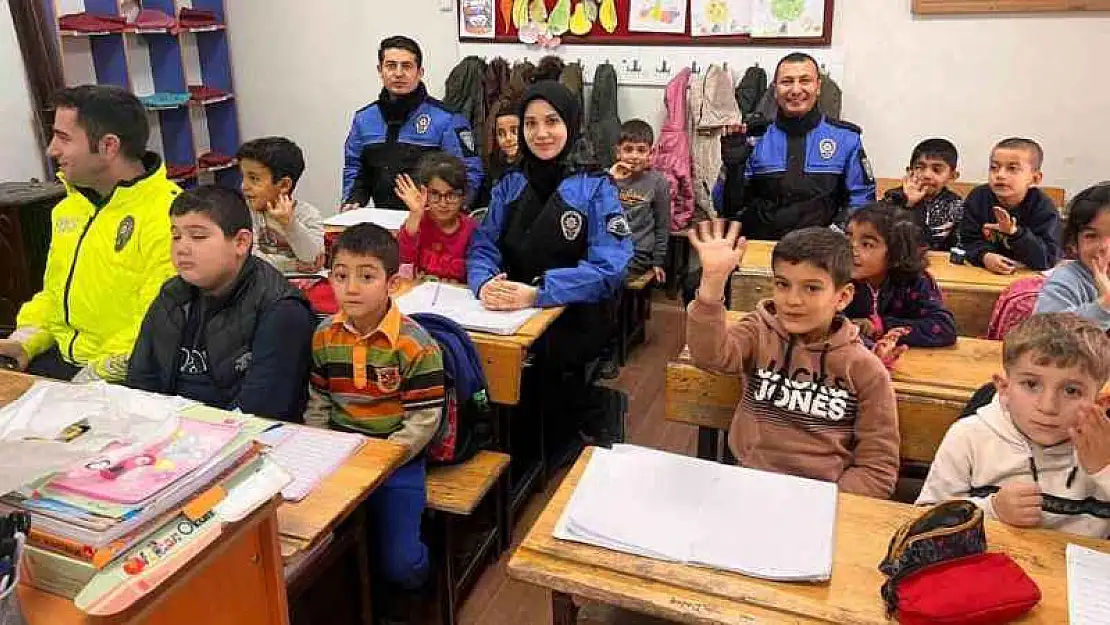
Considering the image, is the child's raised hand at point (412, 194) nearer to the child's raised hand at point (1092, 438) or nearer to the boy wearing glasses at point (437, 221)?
the boy wearing glasses at point (437, 221)

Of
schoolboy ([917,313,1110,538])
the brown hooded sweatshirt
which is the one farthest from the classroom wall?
schoolboy ([917,313,1110,538])

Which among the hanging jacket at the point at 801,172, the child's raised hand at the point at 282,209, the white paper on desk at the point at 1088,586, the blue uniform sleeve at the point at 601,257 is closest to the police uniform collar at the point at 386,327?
the blue uniform sleeve at the point at 601,257

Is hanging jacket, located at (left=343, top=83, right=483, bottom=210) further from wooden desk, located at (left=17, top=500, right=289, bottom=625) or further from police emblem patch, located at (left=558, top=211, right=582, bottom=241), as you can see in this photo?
wooden desk, located at (left=17, top=500, right=289, bottom=625)

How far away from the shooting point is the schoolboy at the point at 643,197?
4379 millimetres

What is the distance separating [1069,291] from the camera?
7.80 feet

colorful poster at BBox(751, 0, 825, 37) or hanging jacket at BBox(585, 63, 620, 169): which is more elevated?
colorful poster at BBox(751, 0, 825, 37)

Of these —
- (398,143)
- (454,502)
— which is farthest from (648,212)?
(454,502)

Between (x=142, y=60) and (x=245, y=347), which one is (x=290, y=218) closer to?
(x=245, y=347)

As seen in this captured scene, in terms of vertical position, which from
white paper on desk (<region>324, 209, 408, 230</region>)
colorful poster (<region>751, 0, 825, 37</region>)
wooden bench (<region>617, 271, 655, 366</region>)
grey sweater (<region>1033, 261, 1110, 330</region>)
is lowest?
wooden bench (<region>617, 271, 655, 366</region>)

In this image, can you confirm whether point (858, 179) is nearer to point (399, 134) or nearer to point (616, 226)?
point (616, 226)

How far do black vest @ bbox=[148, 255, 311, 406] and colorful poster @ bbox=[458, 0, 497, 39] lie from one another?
3.68 meters

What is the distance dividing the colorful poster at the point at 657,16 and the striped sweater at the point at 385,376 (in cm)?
345

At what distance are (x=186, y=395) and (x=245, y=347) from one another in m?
0.19

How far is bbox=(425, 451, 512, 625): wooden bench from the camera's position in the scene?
220cm
